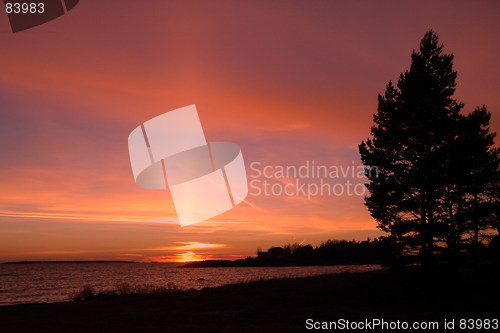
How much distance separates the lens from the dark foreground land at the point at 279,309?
45.3 feet

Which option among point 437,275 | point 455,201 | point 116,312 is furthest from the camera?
point 455,201

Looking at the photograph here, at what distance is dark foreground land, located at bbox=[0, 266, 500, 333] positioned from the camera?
13.8 m

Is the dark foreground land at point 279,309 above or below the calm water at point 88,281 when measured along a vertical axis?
above

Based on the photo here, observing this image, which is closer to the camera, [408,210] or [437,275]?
[437,275]

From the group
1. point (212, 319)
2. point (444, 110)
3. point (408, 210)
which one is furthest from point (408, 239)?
point (212, 319)

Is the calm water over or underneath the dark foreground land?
underneath

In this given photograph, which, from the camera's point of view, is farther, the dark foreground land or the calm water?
the calm water

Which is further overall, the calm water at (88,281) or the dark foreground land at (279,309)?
the calm water at (88,281)

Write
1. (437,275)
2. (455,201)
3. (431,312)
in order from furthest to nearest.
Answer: (455,201) → (437,275) → (431,312)

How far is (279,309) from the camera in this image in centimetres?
1736

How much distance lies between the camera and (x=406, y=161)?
23.6 metres

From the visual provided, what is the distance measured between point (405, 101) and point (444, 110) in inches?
90.9

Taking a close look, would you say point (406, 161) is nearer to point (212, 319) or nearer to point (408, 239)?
point (408, 239)

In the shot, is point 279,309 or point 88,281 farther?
point 88,281
